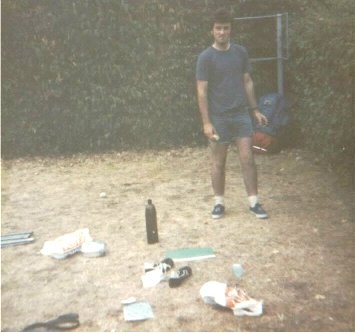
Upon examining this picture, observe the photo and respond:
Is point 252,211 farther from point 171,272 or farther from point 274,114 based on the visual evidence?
point 274,114

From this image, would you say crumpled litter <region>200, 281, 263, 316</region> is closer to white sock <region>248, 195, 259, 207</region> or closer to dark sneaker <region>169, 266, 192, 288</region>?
dark sneaker <region>169, 266, 192, 288</region>

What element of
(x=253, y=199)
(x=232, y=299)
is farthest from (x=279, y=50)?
(x=232, y=299)

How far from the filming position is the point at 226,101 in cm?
563

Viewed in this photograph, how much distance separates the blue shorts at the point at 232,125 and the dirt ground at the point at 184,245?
901 millimetres

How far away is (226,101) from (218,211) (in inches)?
48.0

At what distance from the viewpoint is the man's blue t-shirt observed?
18.1 ft

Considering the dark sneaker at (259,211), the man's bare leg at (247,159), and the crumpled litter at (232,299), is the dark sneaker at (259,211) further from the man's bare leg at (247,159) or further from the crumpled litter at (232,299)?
the crumpled litter at (232,299)

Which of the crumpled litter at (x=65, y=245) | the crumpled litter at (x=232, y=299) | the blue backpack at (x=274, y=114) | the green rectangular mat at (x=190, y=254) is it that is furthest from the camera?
the blue backpack at (x=274, y=114)

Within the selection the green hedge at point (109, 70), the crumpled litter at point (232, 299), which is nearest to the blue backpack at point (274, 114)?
the green hedge at point (109, 70)

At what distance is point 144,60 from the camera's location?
9297mm

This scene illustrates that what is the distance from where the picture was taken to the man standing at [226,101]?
18.1ft

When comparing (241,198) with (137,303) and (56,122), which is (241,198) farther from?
(56,122)

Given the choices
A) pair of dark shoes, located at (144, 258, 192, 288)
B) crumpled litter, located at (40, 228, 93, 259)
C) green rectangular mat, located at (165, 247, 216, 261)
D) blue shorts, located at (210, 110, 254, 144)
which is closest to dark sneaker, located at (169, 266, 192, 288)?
pair of dark shoes, located at (144, 258, 192, 288)

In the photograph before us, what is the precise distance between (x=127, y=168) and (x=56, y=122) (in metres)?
1.85
